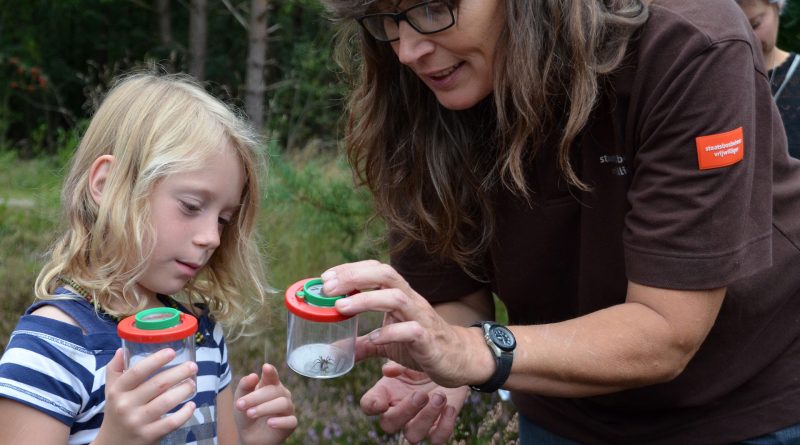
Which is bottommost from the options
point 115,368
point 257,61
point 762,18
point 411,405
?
point 257,61

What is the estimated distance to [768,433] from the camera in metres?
2.47

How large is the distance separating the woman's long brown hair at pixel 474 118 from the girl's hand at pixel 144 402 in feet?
3.13

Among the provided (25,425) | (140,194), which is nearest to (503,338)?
(140,194)

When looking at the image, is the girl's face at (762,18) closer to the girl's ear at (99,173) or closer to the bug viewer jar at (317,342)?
the bug viewer jar at (317,342)

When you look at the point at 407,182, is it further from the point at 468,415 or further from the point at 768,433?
the point at 468,415

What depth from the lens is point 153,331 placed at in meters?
1.87

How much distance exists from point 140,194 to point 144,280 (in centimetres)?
22

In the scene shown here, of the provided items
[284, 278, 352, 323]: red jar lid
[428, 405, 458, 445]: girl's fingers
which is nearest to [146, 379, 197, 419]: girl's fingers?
[284, 278, 352, 323]: red jar lid

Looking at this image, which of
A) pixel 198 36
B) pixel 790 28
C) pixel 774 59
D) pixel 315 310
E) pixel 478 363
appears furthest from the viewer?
pixel 198 36

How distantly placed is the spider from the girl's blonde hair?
0.49 meters

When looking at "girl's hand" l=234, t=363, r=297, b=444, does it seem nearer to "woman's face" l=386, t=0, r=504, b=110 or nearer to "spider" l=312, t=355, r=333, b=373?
"spider" l=312, t=355, r=333, b=373

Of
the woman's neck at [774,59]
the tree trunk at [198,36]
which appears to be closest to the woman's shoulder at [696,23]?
the woman's neck at [774,59]

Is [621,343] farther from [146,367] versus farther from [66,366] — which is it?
[66,366]

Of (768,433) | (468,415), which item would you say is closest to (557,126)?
(768,433)
